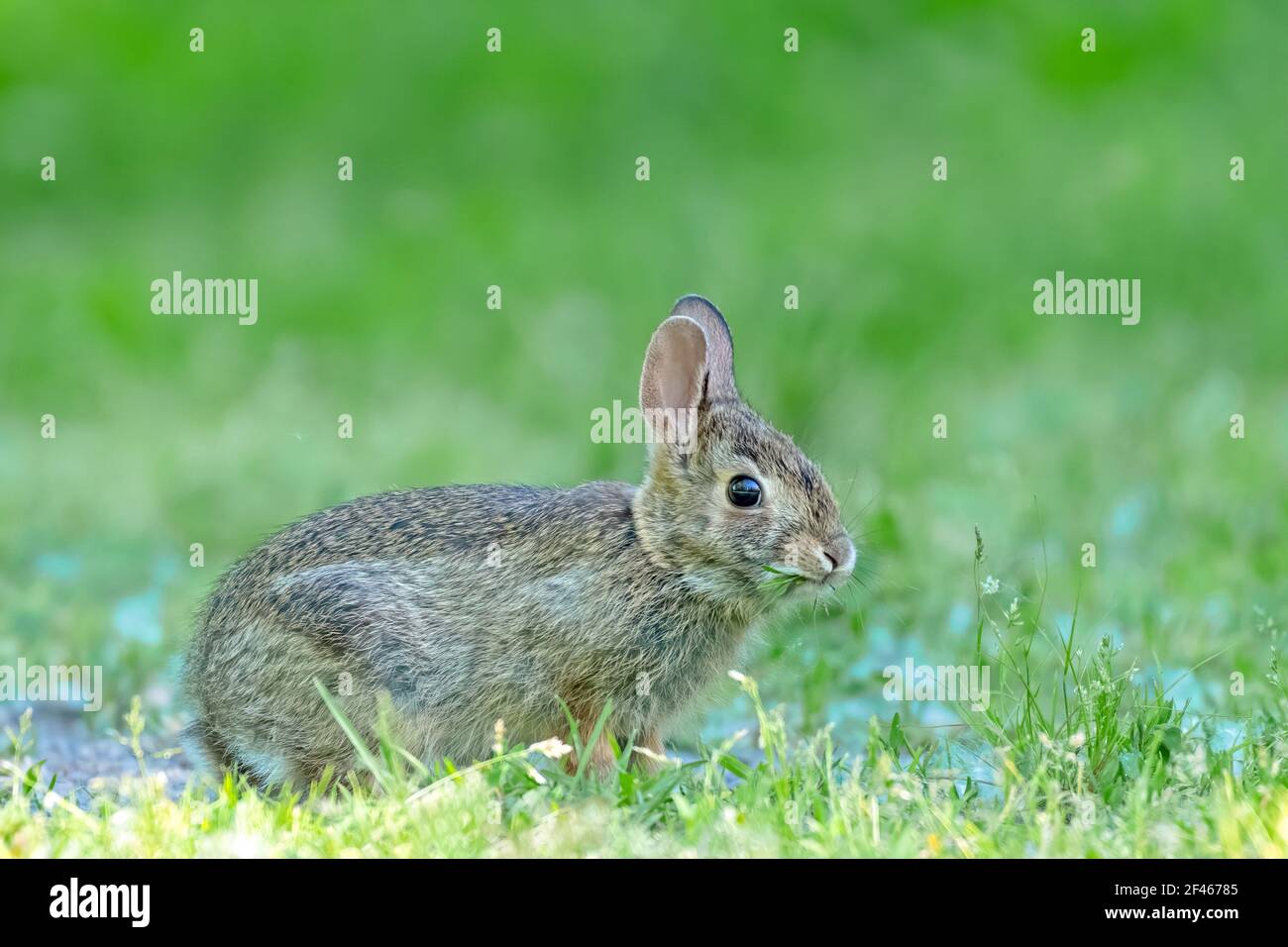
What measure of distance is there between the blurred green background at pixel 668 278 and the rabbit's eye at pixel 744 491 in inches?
Answer: 33.2

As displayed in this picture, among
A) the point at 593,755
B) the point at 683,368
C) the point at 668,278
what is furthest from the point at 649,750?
the point at 668,278

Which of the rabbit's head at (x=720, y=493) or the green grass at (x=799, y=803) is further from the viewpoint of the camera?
the rabbit's head at (x=720, y=493)

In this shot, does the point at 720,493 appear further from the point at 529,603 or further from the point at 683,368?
the point at 529,603

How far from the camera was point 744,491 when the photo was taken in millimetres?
6094

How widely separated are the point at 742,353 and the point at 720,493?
14.2ft

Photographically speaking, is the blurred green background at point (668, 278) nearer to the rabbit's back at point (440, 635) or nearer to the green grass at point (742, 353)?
the green grass at point (742, 353)

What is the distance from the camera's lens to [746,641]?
636 centimetres

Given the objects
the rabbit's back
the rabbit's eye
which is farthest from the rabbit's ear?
the rabbit's back

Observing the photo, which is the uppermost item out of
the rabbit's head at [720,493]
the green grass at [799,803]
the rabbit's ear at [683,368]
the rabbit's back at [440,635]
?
the rabbit's ear at [683,368]

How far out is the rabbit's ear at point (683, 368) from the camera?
618cm

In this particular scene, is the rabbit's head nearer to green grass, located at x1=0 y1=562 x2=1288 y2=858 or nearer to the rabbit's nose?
the rabbit's nose

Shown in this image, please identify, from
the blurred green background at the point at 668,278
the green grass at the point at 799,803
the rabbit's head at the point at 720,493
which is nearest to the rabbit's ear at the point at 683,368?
the rabbit's head at the point at 720,493

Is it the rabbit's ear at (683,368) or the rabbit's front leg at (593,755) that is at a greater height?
the rabbit's ear at (683,368)
